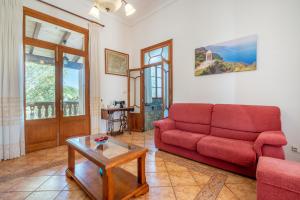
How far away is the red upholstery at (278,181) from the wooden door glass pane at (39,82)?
3.64 m

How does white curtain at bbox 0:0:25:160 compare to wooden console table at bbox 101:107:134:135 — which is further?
wooden console table at bbox 101:107:134:135

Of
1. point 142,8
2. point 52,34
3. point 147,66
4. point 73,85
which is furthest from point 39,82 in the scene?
point 142,8

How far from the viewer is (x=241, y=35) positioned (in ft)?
8.65

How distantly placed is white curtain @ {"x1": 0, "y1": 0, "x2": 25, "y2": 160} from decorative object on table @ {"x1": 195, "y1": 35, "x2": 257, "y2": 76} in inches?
137

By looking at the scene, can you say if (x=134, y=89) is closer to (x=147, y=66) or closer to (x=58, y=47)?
(x=147, y=66)

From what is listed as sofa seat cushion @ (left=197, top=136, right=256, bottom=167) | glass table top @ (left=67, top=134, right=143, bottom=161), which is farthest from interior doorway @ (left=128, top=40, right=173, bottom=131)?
glass table top @ (left=67, top=134, right=143, bottom=161)

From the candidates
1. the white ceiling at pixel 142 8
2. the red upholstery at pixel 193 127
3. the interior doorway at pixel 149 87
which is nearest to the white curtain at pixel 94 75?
the white ceiling at pixel 142 8

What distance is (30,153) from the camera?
2791mm

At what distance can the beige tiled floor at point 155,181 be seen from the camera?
159cm

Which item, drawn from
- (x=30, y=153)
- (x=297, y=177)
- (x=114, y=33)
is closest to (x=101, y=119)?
(x=30, y=153)

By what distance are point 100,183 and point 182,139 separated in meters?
1.39

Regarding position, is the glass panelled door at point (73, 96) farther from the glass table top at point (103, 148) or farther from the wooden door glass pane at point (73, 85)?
the glass table top at point (103, 148)

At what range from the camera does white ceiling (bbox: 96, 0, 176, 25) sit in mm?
3691

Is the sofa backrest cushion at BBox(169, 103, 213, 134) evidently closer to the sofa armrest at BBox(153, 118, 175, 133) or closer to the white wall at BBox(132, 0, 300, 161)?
the sofa armrest at BBox(153, 118, 175, 133)
